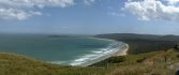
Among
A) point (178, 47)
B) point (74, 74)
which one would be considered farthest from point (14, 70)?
point (178, 47)

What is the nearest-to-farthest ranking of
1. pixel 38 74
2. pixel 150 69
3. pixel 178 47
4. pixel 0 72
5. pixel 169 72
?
pixel 169 72 → pixel 150 69 → pixel 0 72 → pixel 38 74 → pixel 178 47

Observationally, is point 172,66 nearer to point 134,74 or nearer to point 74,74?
point 134,74

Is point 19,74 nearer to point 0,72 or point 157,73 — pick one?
point 0,72

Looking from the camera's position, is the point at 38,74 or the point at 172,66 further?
the point at 38,74

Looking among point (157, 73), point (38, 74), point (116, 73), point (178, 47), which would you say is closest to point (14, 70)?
point (38, 74)

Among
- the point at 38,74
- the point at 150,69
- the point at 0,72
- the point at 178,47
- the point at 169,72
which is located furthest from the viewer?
the point at 178,47

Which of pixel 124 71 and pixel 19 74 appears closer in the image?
pixel 124 71

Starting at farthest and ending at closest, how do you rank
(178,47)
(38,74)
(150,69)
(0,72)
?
(178,47) → (38,74) → (0,72) → (150,69)
